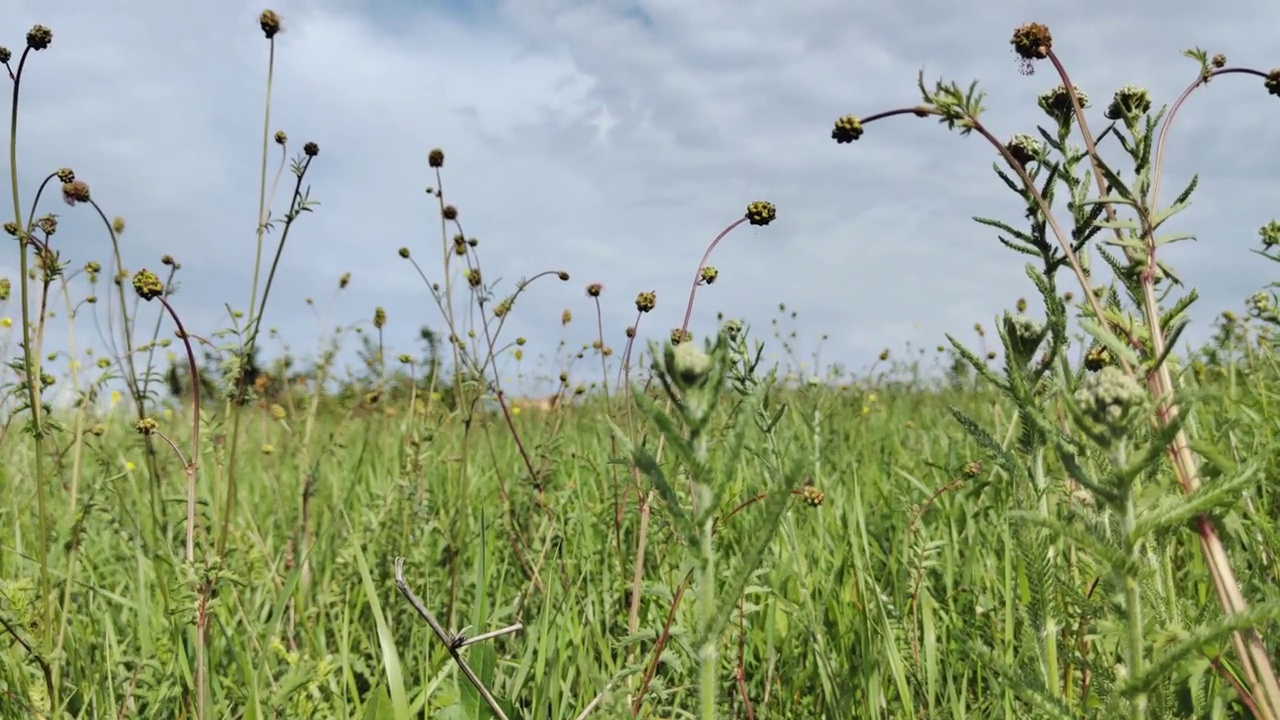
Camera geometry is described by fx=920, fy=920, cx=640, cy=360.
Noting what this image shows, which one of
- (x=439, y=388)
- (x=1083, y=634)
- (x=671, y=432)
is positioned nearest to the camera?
(x=671, y=432)

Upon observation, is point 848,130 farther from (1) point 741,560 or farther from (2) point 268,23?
(2) point 268,23

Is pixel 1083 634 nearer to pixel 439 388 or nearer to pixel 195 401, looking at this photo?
pixel 195 401

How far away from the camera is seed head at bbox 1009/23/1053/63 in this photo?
1.64 m

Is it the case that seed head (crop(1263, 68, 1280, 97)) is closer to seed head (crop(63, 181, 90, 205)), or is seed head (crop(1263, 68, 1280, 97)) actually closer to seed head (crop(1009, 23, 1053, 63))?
seed head (crop(1009, 23, 1053, 63))

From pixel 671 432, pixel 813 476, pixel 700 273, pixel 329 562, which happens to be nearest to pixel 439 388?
pixel 329 562

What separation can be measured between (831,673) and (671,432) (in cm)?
114

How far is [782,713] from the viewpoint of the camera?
7.20 ft

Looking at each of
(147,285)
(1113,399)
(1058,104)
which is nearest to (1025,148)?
(1058,104)

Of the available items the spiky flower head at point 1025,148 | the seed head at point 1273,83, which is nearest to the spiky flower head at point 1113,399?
the spiky flower head at point 1025,148

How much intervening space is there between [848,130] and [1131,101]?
53 cm

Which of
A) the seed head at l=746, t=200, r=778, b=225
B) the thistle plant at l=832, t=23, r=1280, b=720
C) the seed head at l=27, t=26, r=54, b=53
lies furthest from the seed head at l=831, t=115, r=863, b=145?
the seed head at l=27, t=26, r=54, b=53

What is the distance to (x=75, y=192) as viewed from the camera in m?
2.51

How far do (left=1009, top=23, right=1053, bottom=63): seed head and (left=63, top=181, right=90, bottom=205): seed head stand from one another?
237cm

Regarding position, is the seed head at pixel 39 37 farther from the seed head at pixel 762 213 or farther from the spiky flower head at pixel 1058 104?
the spiky flower head at pixel 1058 104
